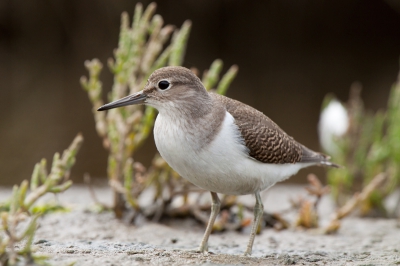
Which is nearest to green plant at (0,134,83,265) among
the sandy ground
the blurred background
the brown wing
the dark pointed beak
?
the sandy ground

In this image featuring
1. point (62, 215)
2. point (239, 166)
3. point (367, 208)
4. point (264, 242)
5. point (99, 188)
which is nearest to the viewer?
point (239, 166)

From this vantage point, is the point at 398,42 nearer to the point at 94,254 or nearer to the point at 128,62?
the point at 128,62

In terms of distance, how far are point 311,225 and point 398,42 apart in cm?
1199

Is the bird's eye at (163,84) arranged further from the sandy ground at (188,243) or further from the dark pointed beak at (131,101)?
the sandy ground at (188,243)

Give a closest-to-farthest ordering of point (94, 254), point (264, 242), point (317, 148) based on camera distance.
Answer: point (94, 254) → point (264, 242) → point (317, 148)

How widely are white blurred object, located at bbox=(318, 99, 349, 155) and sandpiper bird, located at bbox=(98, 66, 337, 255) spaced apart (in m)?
2.59

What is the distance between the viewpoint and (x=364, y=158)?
24.2 feet

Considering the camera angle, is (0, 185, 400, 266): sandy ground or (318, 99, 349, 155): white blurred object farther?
(318, 99, 349, 155): white blurred object

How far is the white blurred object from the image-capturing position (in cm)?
724

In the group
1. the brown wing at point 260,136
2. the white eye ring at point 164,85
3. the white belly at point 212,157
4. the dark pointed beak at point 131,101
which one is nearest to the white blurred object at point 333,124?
the brown wing at point 260,136

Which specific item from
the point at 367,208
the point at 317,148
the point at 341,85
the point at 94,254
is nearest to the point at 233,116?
the point at 94,254

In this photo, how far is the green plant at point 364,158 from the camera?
6824 millimetres

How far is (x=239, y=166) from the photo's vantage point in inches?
174

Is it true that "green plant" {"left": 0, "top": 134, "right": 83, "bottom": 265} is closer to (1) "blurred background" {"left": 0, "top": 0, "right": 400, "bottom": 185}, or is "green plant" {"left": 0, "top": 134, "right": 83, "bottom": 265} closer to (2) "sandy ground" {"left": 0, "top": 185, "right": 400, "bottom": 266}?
(2) "sandy ground" {"left": 0, "top": 185, "right": 400, "bottom": 266}
